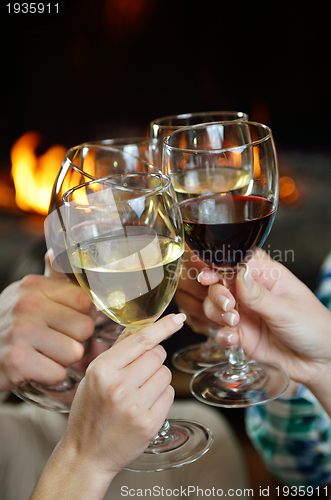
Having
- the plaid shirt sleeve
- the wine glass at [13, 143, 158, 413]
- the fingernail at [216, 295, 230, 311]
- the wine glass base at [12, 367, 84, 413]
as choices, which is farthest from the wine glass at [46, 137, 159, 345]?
the plaid shirt sleeve

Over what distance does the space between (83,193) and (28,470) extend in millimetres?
632

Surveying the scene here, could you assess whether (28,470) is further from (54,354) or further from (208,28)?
(208,28)

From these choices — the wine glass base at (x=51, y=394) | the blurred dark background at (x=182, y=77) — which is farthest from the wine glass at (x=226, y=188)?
the blurred dark background at (x=182, y=77)

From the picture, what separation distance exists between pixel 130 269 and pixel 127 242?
3cm

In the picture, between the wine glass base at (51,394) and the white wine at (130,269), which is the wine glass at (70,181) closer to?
the wine glass base at (51,394)

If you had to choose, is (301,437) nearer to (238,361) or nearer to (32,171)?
(238,361)

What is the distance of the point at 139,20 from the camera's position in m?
2.12

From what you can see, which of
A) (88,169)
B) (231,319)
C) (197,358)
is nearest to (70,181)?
(88,169)

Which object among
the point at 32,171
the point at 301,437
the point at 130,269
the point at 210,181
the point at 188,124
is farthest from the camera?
the point at 32,171

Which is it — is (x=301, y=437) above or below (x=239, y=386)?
below

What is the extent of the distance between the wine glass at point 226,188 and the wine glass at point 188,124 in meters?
0.18

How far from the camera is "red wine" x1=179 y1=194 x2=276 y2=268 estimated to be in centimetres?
64

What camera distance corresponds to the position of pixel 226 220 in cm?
64

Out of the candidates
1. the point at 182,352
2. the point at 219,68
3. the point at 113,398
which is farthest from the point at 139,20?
the point at 113,398
